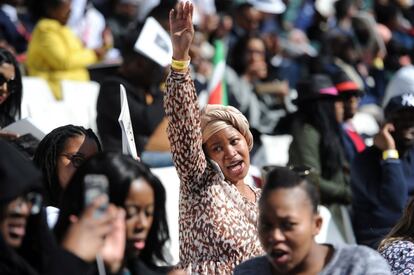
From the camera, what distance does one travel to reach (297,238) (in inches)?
181

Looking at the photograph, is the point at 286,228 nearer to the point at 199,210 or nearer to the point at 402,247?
the point at 199,210

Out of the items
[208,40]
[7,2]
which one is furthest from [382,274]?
[208,40]

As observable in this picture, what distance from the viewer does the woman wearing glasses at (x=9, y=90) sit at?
24.0ft

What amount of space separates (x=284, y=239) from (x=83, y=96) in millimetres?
6360

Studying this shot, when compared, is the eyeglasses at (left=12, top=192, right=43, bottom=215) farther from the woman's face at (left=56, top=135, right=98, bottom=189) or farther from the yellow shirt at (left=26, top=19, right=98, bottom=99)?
the yellow shirt at (left=26, top=19, right=98, bottom=99)

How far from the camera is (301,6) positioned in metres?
17.0

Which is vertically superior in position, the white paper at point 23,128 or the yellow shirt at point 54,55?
the white paper at point 23,128

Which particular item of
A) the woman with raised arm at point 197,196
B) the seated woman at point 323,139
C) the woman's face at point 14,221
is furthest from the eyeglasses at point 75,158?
the seated woman at point 323,139

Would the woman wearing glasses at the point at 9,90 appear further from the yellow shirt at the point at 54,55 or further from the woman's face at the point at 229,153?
the yellow shirt at the point at 54,55

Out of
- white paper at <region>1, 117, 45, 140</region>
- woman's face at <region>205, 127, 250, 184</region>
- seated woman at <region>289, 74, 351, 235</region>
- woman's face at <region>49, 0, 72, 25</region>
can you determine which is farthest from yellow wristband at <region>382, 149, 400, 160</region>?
woman's face at <region>49, 0, 72, 25</region>

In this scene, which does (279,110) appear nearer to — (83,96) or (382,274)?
(83,96)

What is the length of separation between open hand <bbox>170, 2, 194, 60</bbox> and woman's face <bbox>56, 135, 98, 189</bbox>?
656 mm

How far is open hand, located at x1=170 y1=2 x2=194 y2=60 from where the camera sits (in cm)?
582

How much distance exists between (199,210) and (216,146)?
44 centimetres
